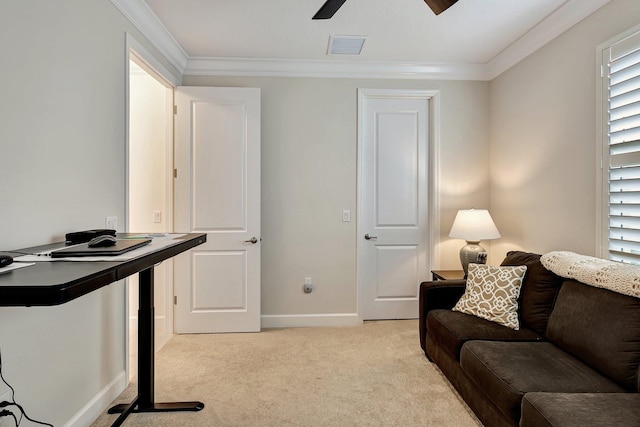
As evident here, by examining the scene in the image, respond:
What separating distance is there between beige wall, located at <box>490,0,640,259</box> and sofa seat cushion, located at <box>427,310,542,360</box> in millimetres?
788

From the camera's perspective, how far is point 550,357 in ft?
6.17

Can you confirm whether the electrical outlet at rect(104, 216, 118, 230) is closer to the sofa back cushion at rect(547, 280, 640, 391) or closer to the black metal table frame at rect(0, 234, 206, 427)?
the black metal table frame at rect(0, 234, 206, 427)

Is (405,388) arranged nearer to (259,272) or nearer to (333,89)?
(259,272)

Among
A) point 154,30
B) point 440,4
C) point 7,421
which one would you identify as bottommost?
point 7,421

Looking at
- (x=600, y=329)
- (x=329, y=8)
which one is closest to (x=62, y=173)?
(x=329, y=8)

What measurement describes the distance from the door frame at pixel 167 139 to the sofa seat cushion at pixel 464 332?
2.07 m

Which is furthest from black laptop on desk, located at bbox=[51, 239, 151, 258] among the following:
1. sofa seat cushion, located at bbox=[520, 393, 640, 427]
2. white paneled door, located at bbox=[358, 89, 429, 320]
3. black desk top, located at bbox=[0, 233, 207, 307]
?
white paneled door, located at bbox=[358, 89, 429, 320]

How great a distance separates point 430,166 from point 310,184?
4.08 feet

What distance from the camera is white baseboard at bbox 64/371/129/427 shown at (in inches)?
75.2

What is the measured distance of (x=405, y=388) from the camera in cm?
238

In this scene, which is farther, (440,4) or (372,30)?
(372,30)

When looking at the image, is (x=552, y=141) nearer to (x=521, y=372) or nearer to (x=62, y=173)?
(x=521, y=372)

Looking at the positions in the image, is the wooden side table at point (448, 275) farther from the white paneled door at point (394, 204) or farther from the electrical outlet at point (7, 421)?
the electrical outlet at point (7, 421)

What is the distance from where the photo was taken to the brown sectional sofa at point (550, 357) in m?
1.42
